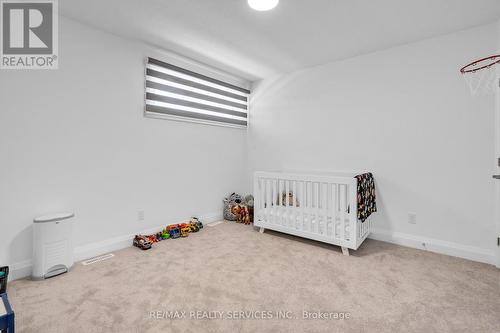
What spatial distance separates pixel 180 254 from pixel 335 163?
2170 mm

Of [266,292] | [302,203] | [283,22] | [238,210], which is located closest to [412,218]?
[302,203]

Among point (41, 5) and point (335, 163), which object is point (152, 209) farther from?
point (335, 163)

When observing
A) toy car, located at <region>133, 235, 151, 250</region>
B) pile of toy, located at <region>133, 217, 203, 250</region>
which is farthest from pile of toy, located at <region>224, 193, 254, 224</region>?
toy car, located at <region>133, 235, 151, 250</region>

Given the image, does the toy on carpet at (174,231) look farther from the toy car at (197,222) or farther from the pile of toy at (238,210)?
the pile of toy at (238,210)

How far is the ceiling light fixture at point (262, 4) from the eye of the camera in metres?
1.89

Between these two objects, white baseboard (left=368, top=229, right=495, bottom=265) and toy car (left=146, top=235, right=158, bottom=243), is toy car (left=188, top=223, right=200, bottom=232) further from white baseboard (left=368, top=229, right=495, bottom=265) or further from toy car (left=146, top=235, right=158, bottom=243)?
white baseboard (left=368, top=229, right=495, bottom=265)

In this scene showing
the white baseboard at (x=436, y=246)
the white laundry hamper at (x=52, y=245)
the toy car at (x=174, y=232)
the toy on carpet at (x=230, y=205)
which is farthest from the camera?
the toy on carpet at (x=230, y=205)

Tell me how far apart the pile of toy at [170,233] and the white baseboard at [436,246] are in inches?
86.0

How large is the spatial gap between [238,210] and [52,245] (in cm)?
213

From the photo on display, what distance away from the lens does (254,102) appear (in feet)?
13.0

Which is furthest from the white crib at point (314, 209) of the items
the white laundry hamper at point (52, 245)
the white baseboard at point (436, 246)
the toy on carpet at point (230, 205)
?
the white laundry hamper at point (52, 245)

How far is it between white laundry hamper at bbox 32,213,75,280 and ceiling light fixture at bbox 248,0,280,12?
2.35 meters

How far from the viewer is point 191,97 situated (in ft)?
10.3

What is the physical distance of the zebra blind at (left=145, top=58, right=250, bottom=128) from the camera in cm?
276
